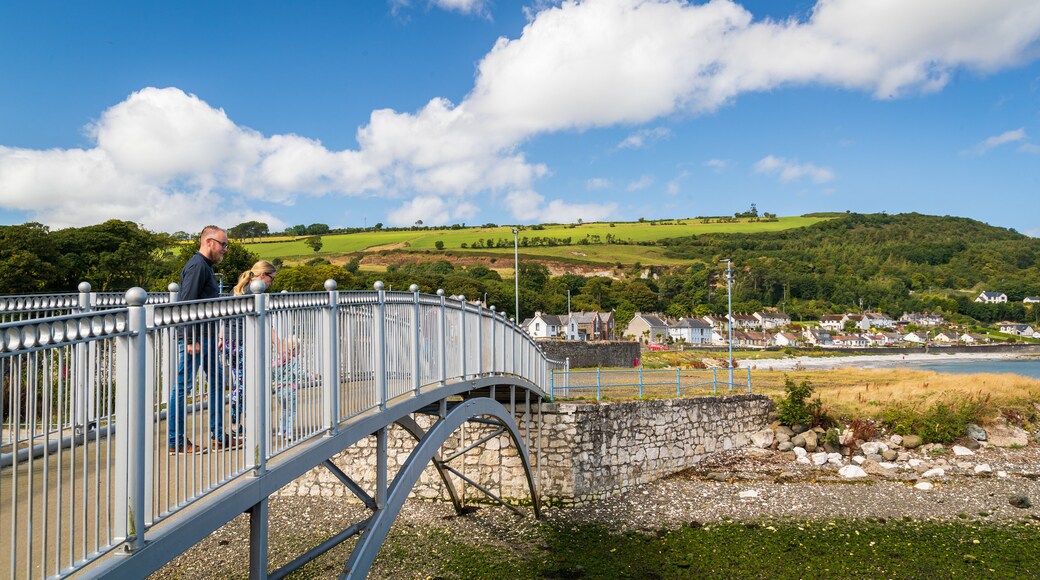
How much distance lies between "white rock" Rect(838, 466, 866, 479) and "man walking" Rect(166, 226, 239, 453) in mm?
18869

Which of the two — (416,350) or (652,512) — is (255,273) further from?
(652,512)

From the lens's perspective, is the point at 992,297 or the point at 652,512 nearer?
the point at 652,512

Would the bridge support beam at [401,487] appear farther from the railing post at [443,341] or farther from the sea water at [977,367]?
the sea water at [977,367]

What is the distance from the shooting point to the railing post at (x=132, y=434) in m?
2.88

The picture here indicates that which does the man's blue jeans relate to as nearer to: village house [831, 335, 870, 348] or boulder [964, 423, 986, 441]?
boulder [964, 423, 986, 441]

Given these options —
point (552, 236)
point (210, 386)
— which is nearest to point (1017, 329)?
point (552, 236)

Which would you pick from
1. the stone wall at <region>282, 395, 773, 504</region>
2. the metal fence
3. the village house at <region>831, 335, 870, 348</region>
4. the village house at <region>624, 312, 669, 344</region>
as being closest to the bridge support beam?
the stone wall at <region>282, 395, 773, 504</region>

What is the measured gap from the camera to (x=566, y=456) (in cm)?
1734

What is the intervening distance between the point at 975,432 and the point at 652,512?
42.8 feet

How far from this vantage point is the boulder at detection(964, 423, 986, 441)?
2175 cm

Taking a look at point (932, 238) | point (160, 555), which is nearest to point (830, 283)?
point (932, 238)

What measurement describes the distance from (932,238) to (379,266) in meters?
156

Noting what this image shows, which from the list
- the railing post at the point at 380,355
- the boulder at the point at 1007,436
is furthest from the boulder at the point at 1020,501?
the railing post at the point at 380,355

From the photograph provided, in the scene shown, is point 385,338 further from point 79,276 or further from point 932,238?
point 932,238
